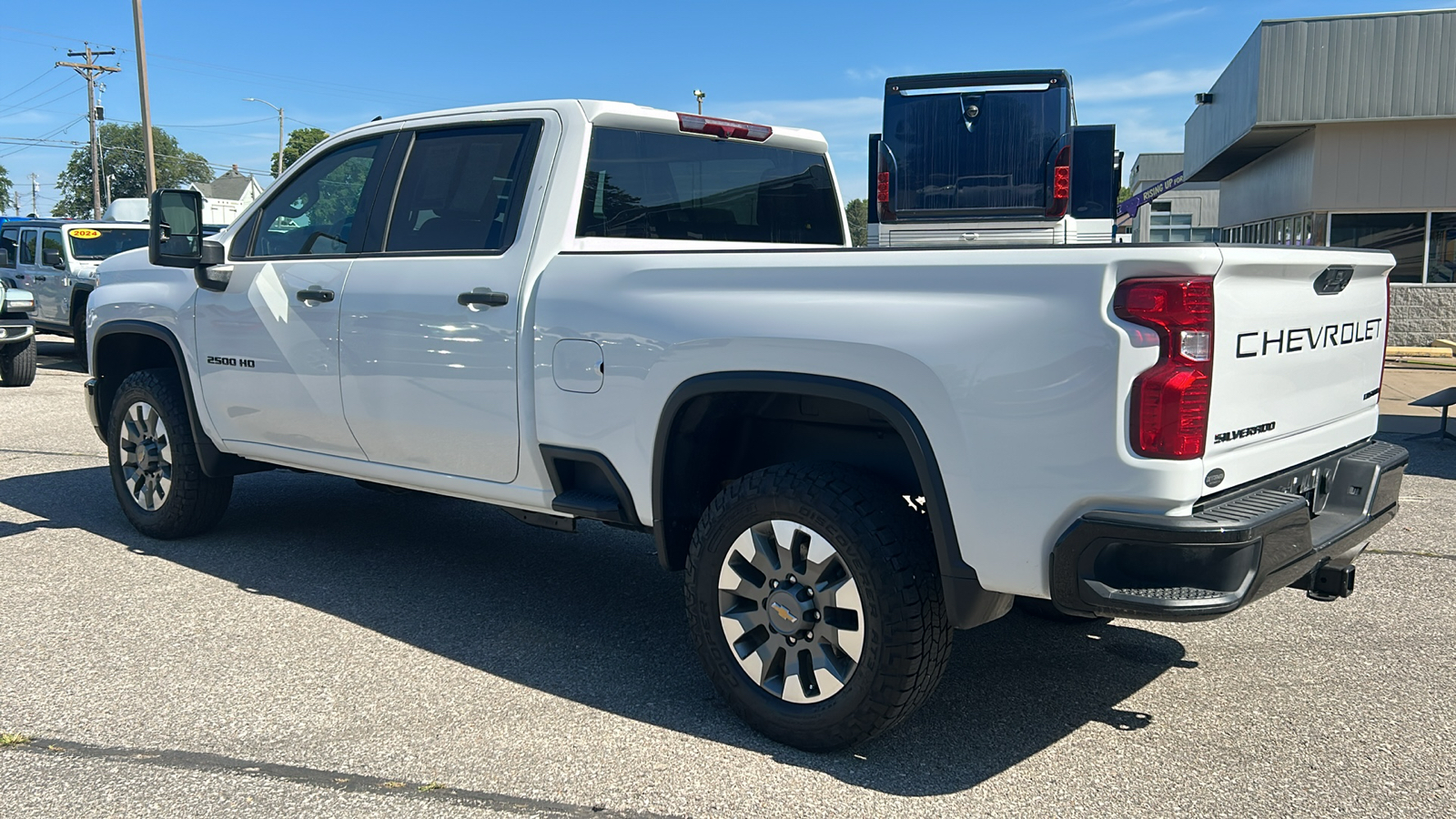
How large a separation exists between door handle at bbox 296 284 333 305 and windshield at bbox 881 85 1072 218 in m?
7.27

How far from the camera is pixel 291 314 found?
16.5 feet

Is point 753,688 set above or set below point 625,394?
below

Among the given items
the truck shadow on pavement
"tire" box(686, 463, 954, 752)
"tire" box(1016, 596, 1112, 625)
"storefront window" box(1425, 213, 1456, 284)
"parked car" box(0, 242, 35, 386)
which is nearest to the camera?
"tire" box(686, 463, 954, 752)

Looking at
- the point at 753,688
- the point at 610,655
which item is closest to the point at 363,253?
the point at 610,655

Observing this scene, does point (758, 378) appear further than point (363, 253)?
No

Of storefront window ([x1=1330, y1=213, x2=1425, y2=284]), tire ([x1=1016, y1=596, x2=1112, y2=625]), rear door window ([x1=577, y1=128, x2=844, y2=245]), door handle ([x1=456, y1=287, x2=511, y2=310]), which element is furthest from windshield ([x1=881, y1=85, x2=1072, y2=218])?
storefront window ([x1=1330, y1=213, x2=1425, y2=284])

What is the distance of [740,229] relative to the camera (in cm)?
512

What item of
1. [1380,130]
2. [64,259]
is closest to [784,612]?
[64,259]

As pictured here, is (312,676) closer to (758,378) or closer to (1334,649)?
(758,378)

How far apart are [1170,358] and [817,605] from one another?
1221 millimetres

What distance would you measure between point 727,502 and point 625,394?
0.54 metres

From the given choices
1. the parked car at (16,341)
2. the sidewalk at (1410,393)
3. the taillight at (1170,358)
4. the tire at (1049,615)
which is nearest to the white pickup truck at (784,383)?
the taillight at (1170,358)

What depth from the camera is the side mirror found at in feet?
17.5

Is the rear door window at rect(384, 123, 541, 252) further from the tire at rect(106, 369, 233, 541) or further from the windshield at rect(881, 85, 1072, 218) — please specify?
the windshield at rect(881, 85, 1072, 218)
